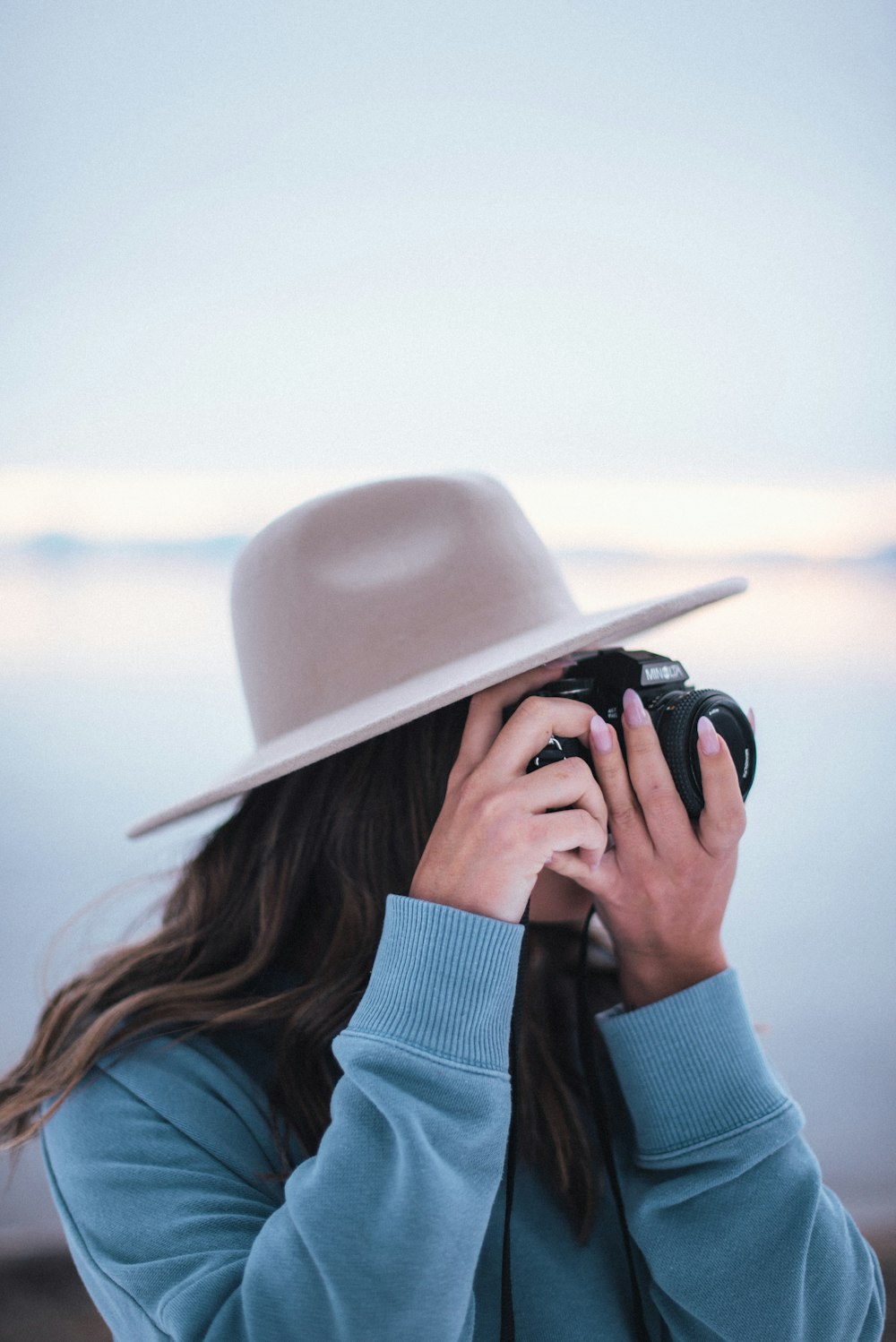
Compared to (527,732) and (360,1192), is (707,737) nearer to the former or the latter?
(527,732)

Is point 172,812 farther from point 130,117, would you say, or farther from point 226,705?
point 130,117

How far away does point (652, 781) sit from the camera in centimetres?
59

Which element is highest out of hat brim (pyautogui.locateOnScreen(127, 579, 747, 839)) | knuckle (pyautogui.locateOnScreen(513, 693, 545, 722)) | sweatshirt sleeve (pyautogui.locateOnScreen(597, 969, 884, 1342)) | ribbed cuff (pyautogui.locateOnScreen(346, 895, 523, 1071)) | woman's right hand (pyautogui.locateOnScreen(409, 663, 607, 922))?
hat brim (pyautogui.locateOnScreen(127, 579, 747, 839))

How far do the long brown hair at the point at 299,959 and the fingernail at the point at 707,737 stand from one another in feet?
0.49

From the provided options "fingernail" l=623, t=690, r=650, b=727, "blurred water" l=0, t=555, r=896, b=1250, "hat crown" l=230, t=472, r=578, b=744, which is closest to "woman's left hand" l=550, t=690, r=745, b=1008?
"fingernail" l=623, t=690, r=650, b=727

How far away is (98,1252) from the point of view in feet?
1.66

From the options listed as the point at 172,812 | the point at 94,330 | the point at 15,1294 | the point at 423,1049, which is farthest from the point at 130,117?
the point at 15,1294

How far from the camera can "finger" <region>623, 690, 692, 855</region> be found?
22.7 inches

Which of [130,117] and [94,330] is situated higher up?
[130,117]

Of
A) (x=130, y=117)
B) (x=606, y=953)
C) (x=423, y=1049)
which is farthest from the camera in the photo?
(x=130, y=117)

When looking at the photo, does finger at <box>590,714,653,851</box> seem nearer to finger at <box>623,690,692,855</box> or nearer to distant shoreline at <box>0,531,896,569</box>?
finger at <box>623,690,692,855</box>

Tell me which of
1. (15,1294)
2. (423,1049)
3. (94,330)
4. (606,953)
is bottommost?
(15,1294)

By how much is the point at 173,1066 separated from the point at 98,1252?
0.36ft

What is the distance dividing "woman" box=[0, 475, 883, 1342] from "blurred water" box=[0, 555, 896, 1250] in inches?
18.4
